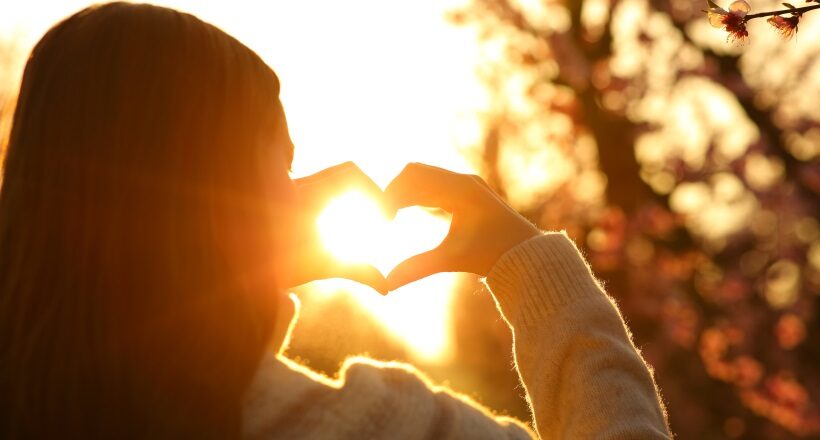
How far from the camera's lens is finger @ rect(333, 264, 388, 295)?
60.9 inches

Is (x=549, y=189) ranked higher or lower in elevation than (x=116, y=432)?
lower

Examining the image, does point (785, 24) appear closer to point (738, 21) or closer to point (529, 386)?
point (738, 21)

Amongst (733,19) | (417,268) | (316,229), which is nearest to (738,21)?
(733,19)

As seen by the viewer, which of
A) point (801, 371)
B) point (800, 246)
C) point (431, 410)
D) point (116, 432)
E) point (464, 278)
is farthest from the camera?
point (464, 278)

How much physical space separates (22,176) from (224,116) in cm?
31

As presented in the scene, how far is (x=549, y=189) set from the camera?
53.0ft

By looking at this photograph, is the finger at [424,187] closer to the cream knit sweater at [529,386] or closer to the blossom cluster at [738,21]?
the cream knit sweater at [529,386]

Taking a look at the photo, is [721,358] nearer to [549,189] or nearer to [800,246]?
[800,246]

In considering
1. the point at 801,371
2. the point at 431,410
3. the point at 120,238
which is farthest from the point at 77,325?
the point at 801,371

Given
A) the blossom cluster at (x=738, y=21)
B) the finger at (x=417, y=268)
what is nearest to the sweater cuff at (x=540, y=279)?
the finger at (x=417, y=268)

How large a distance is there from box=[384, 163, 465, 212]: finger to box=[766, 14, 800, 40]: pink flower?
0.87 metres

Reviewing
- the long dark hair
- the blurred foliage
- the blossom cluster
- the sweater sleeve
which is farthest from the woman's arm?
the blurred foliage

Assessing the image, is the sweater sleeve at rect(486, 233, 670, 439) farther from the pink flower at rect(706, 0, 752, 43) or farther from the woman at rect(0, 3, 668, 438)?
the pink flower at rect(706, 0, 752, 43)

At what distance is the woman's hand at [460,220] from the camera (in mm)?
1691
